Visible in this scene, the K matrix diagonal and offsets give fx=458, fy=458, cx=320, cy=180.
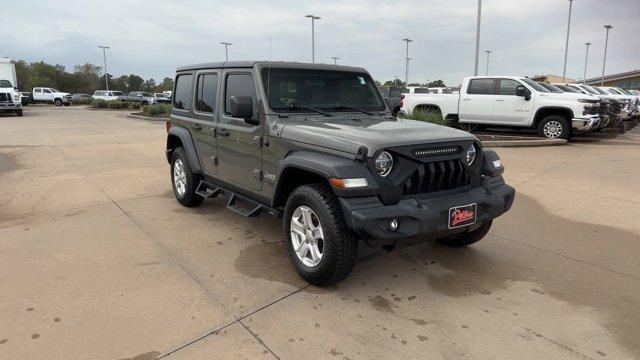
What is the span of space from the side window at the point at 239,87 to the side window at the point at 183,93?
3.30ft

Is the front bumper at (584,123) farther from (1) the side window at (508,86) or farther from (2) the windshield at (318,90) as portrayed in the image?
(2) the windshield at (318,90)

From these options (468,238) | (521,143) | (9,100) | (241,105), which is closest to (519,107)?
(521,143)

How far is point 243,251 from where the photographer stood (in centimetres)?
444

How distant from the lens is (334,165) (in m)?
3.31

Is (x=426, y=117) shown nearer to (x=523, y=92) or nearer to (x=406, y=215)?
(x=523, y=92)

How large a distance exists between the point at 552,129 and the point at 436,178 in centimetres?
Result: 1068

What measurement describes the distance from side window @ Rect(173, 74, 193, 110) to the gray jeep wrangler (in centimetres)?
49

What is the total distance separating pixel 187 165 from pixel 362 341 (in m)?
3.53

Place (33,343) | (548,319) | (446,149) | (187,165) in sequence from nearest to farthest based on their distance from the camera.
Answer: (33,343)
(548,319)
(446,149)
(187,165)

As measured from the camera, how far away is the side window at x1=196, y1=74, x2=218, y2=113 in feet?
16.8

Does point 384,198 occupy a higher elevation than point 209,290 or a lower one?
higher

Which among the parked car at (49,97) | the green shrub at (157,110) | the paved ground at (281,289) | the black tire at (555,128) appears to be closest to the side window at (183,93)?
the paved ground at (281,289)

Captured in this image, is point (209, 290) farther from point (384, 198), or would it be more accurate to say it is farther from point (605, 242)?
point (605, 242)

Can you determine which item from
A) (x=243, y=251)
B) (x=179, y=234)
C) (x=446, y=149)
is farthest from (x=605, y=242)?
(x=179, y=234)
